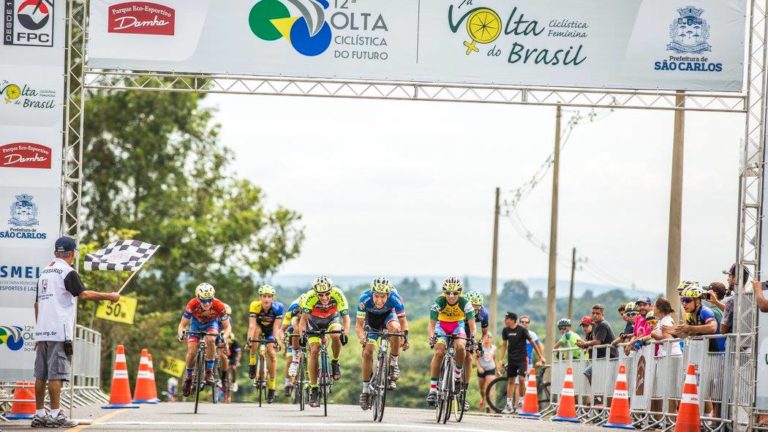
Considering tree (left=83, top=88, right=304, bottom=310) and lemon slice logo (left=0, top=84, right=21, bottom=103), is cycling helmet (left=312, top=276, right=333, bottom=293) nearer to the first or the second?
lemon slice logo (left=0, top=84, right=21, bottom=103)

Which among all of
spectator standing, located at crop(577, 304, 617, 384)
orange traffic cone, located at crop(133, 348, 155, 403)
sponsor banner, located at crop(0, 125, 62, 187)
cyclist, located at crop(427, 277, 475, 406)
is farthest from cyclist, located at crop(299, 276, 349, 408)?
spectator standing, located at crop(577, 304, 617, 384)

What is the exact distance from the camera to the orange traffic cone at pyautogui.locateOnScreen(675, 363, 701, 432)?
18.0 meters

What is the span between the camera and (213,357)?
24.6 m

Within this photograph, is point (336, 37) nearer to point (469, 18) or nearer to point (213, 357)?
point (469, 18)

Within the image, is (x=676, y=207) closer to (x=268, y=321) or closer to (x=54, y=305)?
(x=268, y=321)

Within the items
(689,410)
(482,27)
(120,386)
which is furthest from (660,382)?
(120,386)

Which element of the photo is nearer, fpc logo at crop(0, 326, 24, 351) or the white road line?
the white road line

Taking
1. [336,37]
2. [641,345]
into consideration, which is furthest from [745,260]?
[336,37]

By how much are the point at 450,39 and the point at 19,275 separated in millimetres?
7556

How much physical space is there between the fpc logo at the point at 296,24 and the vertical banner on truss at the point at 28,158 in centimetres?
369

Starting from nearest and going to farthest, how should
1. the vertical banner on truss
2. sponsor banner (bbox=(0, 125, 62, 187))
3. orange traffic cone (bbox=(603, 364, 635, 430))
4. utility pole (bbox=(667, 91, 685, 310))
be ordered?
1. the vertical banner on truss
2. sponsor banner (bbox=(0, 125, 62, 187))
3. orange traffic cone (bbox=(603, 364, 635, 430))
4. utility pole (bbox=(667, 91, 685, 310))

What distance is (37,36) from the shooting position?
19.8 metres

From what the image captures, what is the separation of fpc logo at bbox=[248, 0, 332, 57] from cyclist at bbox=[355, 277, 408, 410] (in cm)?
417

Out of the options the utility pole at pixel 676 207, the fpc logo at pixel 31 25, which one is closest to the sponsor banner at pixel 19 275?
the fpc logo at pixel 31 25
